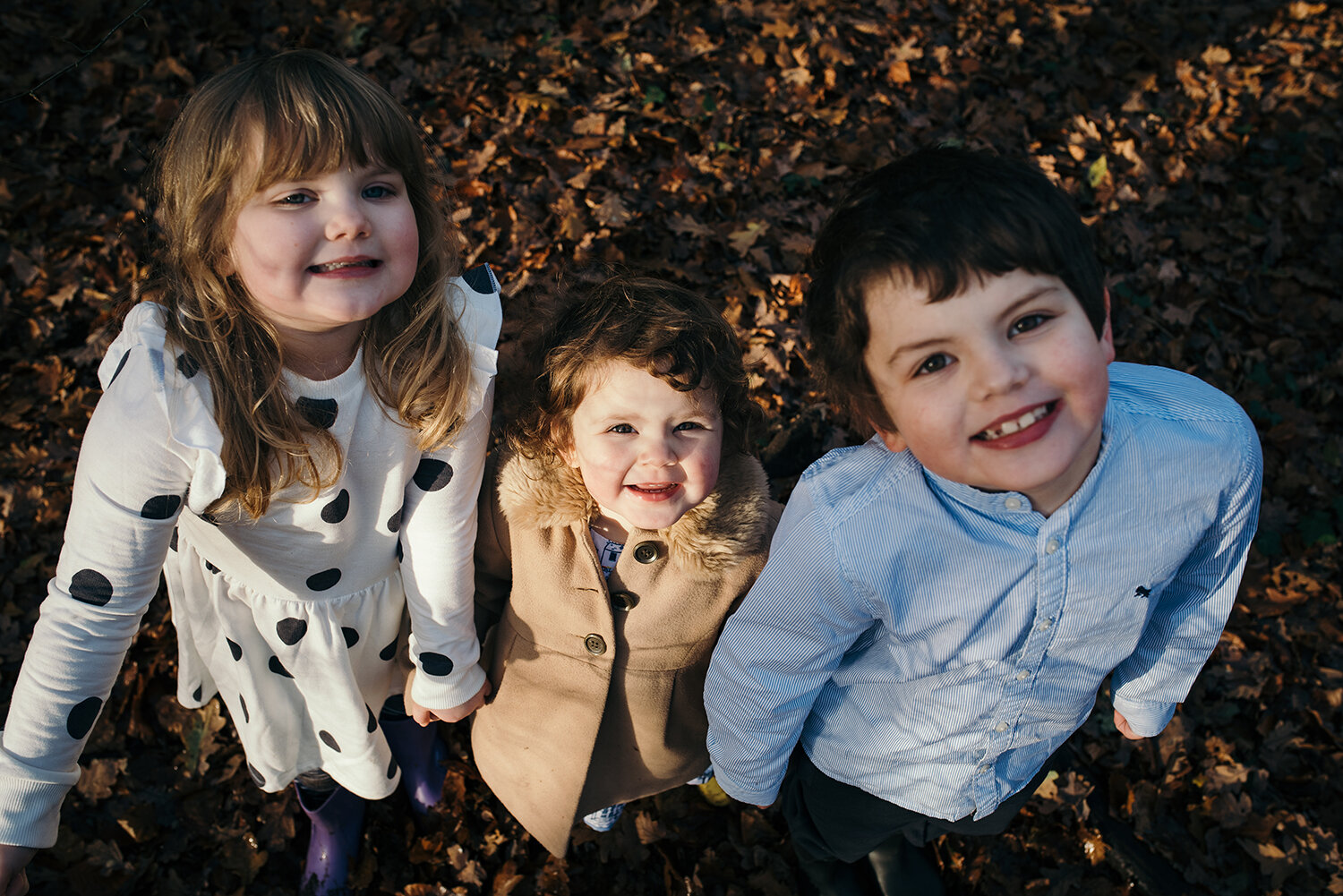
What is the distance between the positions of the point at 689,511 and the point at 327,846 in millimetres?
1918

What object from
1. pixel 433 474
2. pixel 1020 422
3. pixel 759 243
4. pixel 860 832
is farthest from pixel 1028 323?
pixel 759 243

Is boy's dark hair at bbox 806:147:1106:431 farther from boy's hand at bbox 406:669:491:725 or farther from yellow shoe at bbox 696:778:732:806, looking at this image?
yellow shoe at bbox 696:778:732:806

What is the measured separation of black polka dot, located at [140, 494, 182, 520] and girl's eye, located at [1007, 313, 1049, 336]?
1.83 m

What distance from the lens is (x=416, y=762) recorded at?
2988 millimetres

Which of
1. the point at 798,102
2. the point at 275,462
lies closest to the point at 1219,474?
the point at 275,462

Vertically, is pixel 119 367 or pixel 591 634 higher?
pixel 119 367

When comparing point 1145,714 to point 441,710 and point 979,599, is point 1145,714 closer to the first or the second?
point 979,599

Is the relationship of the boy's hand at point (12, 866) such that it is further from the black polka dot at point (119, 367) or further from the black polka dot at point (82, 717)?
the black polka dot at point (119, 367)

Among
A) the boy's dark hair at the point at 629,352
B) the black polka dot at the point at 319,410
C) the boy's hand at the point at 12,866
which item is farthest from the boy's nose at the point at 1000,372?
the boy's hand at the point at 12,866

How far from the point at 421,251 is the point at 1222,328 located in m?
4.00

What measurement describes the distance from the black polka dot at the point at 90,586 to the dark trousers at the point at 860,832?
189 cm

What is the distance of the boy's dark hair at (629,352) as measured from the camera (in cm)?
203

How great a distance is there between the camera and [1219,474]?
1.68m

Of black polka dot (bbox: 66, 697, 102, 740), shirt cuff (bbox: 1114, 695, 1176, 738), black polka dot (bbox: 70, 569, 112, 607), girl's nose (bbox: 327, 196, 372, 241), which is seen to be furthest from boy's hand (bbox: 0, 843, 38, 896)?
shirt cuff (bbox: 1114, 695, 1176, 738)
